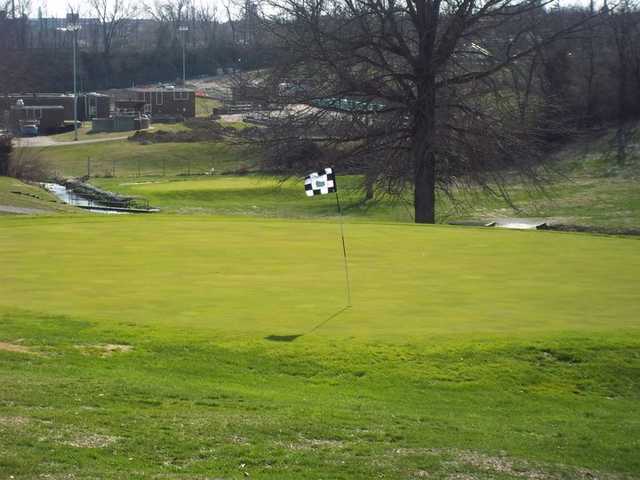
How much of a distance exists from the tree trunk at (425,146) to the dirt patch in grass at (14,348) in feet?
84.0

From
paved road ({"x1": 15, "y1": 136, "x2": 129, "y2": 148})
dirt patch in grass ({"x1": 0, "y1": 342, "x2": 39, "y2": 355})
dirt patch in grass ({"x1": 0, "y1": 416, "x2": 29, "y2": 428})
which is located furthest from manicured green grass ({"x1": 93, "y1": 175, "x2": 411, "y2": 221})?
dirt patch in grass ({"x1": 0, "y1": 416, "x2": 29, "y2": 428})

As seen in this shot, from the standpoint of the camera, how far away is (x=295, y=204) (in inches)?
2243

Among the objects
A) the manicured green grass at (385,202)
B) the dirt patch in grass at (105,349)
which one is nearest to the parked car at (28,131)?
the manicured green grass at (385,202)

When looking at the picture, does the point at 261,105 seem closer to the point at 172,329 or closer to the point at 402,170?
the point at 402,170

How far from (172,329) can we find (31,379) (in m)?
2.62

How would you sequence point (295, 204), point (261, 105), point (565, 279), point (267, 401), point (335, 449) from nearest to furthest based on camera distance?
point (335, 449)
point (267, 401)
point (565, 279)
point (261, 105)
point (295, 204)

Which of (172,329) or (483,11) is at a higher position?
(483,11)

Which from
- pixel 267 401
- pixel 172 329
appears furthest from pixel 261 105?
pixel 267 401

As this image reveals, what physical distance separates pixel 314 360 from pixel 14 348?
11.5 ft

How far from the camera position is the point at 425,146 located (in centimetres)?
3762

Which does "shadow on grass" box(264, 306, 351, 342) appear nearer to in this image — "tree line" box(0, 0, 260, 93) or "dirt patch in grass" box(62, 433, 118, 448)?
"dirt patch in grass" box(62, 433, 118, 448)

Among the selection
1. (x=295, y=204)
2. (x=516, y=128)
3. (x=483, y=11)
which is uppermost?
(x=483, y=11)

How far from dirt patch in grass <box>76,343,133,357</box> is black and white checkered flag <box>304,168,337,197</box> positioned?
5.27 m

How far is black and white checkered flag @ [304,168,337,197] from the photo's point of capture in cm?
1733
